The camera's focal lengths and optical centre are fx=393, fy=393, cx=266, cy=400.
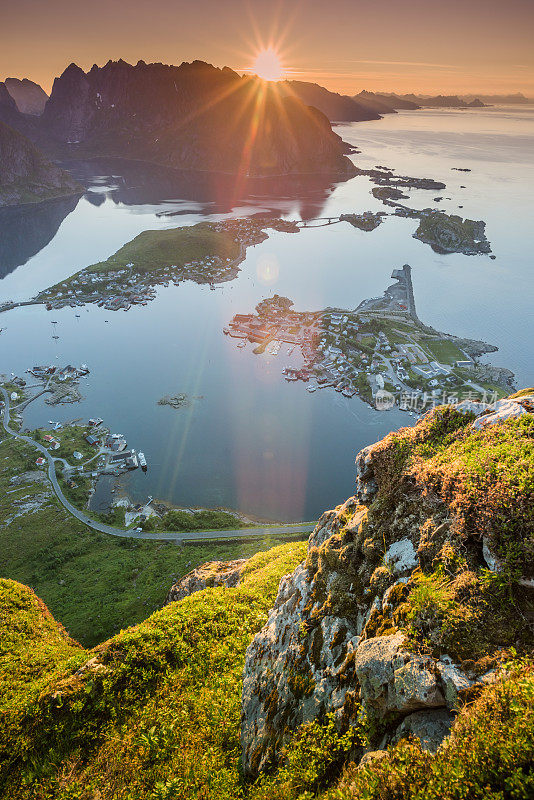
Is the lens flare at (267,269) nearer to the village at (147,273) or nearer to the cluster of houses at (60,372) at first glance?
the village at (147,273)

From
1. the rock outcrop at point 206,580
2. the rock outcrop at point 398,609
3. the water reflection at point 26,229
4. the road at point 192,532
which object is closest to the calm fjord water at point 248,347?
the water reflection at point 26,229

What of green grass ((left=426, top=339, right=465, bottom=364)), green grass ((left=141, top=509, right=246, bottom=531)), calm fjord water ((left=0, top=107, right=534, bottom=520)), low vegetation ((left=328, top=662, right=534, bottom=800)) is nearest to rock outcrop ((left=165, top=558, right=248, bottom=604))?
low vegetation ((left=328, top=662, right=534, bottom=800))

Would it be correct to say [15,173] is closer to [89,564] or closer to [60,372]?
[60,372]

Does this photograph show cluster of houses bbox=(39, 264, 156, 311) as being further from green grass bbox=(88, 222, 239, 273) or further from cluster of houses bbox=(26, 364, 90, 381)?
cluster of houses bbox=(26, 364, 90, 381)

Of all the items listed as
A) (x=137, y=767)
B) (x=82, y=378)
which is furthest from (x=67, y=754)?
(x=82, y=378)

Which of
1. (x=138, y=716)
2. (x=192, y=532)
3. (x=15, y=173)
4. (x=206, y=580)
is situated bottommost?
(x=192, y=532)

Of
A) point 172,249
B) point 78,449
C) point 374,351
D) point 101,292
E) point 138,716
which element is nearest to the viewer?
point 138,716

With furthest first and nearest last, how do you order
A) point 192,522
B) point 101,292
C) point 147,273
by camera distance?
point 147,273, point 101,292, point 192,522

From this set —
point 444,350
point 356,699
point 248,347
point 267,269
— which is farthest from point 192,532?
point 267,269
